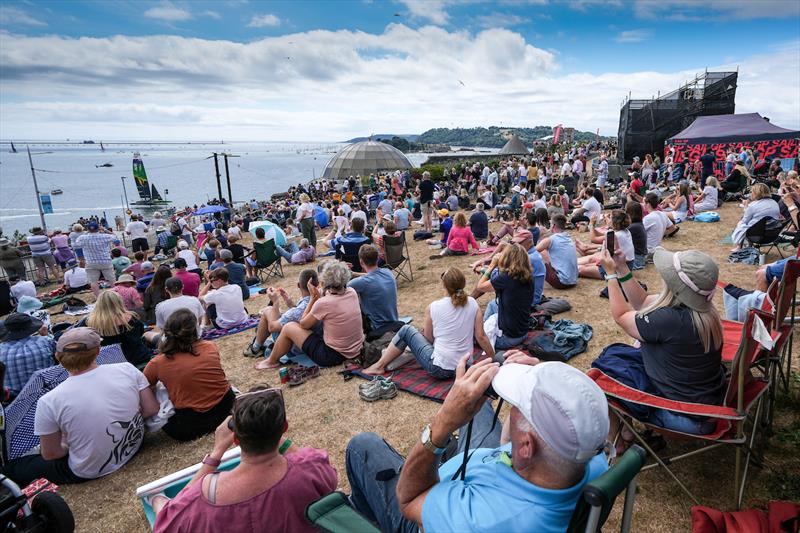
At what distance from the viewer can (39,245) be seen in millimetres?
11117

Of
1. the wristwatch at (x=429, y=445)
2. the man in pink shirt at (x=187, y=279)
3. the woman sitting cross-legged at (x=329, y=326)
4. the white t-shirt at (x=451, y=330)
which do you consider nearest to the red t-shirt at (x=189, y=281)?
the man in pink shirt at (x=187, y=279)

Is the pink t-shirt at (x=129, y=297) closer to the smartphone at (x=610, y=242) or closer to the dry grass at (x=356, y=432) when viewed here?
the dry grass at (x=356, y=432)

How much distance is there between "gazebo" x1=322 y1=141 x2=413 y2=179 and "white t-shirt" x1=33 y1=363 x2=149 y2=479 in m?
15.9

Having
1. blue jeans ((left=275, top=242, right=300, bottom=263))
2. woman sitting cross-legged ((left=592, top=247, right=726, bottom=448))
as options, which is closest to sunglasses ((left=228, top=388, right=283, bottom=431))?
woman sitting cross-legged ((left=592, top=247, right=726, bottom=448))

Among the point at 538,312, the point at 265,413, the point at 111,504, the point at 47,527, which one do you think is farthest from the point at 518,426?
the point at 538,312

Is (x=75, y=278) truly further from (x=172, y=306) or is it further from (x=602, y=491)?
(x=602, y=491)

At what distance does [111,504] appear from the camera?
2.99m

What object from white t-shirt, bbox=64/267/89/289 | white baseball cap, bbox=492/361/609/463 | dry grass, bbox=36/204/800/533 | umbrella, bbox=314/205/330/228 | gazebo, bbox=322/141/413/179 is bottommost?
white t-shirt, bbox=64/267/89/289

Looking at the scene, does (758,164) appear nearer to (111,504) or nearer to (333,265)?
(333,265)

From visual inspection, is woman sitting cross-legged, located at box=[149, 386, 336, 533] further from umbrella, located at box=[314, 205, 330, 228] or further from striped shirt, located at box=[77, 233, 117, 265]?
umbrella, located at box=[314, 205, 330, 228]

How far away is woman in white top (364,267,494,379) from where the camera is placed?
12.8 ft

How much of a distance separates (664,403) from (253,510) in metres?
2.10

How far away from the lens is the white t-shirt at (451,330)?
3906mm

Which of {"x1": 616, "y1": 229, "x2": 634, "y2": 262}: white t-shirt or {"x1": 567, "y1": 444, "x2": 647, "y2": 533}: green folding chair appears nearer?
{"x1": 567, "y1": 444, "x2": 647, "y2": 533}: green folding chair
